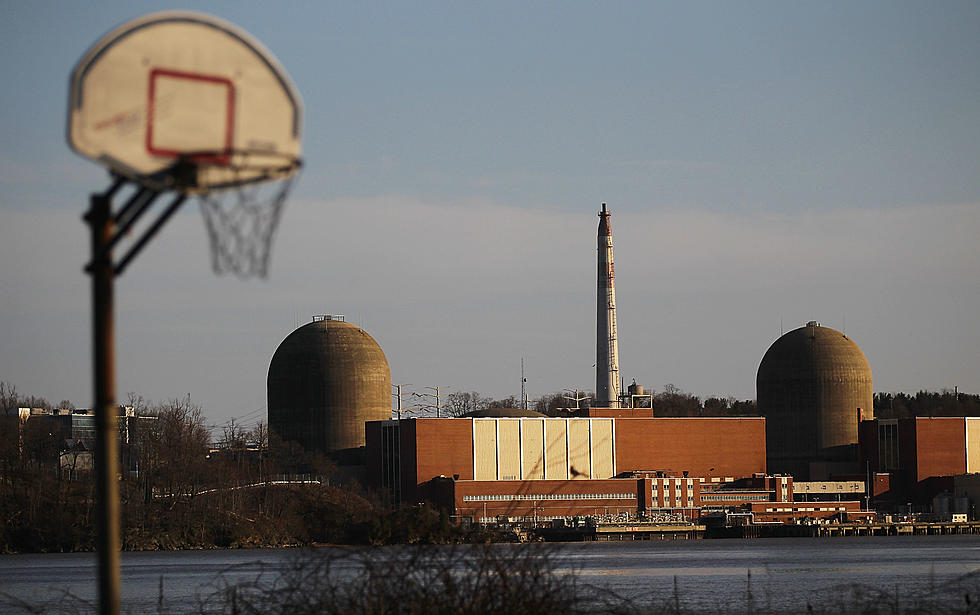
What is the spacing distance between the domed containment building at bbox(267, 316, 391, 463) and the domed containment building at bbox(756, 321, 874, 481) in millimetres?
33488

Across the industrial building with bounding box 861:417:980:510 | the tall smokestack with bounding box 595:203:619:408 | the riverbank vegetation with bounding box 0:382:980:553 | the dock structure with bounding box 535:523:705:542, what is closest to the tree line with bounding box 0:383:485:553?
the riverbank vegetation with bounding box 0:382:980:553

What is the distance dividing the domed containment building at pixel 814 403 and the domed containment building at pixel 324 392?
33.5m

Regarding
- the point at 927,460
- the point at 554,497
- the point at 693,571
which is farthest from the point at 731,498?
the point at 693,571

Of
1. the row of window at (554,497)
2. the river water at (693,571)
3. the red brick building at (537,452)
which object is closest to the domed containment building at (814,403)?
the red brick building at (537,452)

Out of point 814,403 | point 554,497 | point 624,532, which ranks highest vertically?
point 814,403

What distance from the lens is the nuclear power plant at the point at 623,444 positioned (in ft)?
324

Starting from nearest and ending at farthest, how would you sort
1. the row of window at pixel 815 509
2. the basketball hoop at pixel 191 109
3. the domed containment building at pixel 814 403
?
1. the basketball hoop at pixel 191 109
2. the row of window at pixel 815 509
3. the domed containment building at pixel 814 403

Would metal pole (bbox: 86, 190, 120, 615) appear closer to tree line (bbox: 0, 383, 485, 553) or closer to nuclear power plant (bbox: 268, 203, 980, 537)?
tree line (bbox: 0, 383, 485, 553)

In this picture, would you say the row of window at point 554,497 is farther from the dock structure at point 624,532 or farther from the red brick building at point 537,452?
the dock structure at point 624,532

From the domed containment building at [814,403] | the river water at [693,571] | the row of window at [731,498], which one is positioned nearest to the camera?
the river water at [693,571]

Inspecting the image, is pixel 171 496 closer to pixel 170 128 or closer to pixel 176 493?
pixel 176 493

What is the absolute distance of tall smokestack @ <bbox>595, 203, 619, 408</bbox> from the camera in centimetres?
10319

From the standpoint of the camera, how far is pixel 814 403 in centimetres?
11756

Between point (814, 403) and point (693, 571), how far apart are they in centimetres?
6557
